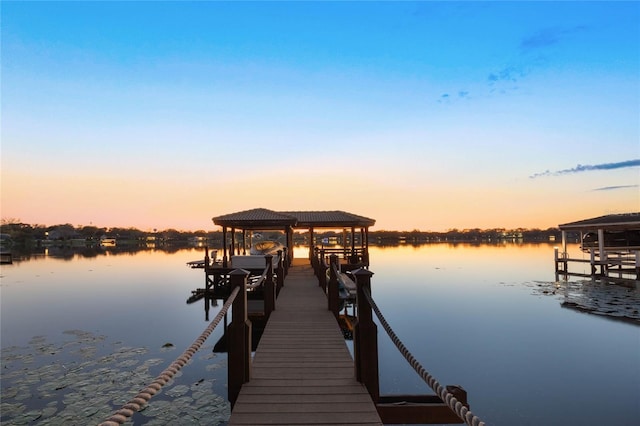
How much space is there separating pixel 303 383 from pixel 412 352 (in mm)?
8273

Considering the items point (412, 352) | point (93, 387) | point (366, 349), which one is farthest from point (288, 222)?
point (366, 349)

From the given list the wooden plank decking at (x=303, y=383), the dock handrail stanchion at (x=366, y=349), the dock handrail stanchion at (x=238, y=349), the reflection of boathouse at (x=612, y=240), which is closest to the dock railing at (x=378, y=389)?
the dock handrail stanchion at (x=366, y=349)

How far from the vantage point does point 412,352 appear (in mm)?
12125

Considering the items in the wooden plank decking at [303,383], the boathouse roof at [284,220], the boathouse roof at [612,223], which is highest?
the boathouse roof at [284,220]

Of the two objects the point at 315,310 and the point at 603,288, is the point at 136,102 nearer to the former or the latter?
the point at 315,310

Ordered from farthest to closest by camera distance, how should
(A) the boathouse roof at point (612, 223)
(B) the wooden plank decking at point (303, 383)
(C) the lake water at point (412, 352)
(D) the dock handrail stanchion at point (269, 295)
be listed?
1. (A) the boathouse roof at point (612, 223)
2. (D) the dock handrail stanchion at point (269, 295)
3. (C) the lake water at point (412, 352)
4. (B) the wooden plank decking at point (303, 383)

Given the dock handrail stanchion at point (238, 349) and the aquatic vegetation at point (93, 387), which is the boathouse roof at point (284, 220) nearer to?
Answer: the aquatic vegetation at point (93, 387)

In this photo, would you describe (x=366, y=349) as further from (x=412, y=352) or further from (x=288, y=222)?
(x=288, y=222)

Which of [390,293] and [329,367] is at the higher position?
[329,367]

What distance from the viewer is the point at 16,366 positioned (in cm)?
1002

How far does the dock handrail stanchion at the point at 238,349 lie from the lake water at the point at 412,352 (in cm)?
265

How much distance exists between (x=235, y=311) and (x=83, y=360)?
28.6 ft

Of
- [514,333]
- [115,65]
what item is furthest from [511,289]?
[115,65]

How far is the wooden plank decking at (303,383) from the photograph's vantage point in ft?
13.4
